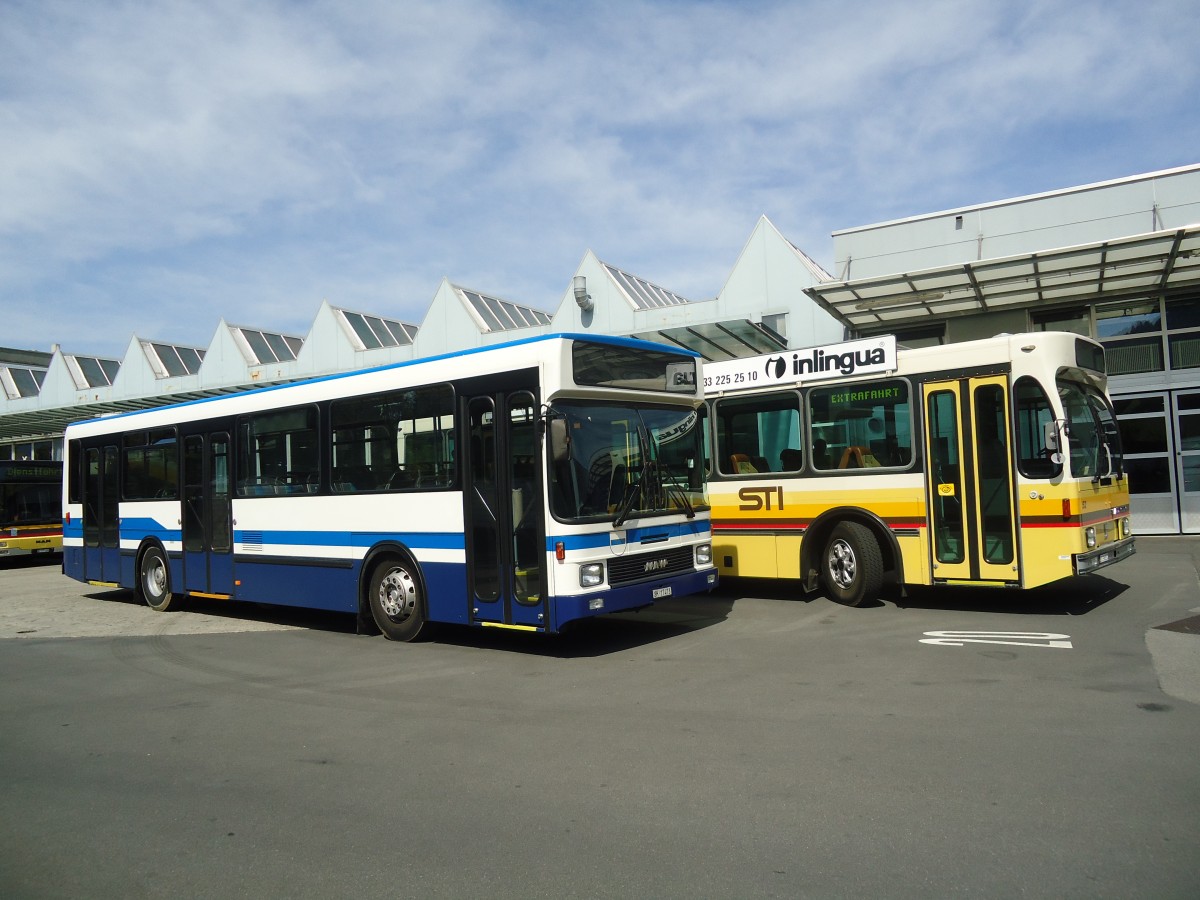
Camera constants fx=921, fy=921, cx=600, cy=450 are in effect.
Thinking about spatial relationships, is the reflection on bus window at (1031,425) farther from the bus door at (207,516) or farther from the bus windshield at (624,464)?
the bus door at (207,516)

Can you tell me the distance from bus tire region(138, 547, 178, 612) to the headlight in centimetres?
791

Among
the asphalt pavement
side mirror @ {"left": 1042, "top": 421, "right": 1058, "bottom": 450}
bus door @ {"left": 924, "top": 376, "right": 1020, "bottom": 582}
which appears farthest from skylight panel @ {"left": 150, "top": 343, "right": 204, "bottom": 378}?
side mirror @ {"left": 1042, "top": 421, "right": 1058, "bottom": 450}

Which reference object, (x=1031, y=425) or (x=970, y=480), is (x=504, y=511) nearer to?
(x=970, y=480)

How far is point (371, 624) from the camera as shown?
10742 millimetres

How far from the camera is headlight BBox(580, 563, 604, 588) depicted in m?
8.23

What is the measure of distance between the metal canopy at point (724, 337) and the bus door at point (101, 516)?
1113 cm

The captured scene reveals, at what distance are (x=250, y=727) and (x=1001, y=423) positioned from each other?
314 inches

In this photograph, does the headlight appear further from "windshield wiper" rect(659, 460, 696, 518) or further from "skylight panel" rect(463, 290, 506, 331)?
"skylight panel" rect(463, 290, 506, 331)

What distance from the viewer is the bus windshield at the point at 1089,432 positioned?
981 cm

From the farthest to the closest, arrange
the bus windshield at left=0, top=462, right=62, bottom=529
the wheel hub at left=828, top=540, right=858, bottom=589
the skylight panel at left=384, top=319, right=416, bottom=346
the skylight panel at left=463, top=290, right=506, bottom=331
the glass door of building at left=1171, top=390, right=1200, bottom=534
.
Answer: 1. the skylight panel at left=384, top=319, right=416, bottom=346
2. the skylight panel at left=463, top=290, right=506, bottom=331
3. the bus windshield at left=0, top=462, right=62, bottom=529
4. the glass door of building at left=1171, top=390, right=1200, bottom=534
5. the wheel hub at left=828, top=540, right=858, bottom=589

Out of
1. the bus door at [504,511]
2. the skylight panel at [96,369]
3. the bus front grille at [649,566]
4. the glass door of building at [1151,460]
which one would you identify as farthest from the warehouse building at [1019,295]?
the skylight panel at [96,369]

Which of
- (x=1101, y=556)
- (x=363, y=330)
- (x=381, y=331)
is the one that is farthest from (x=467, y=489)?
(x=381, y=331)

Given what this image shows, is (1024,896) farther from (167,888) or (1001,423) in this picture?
(1001,423)

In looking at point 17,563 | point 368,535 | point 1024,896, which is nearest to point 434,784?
point 1024,896
